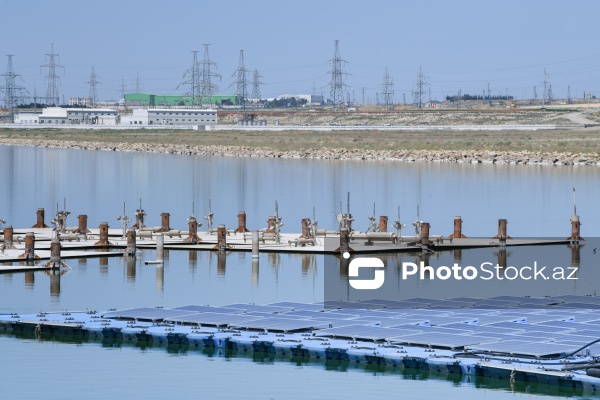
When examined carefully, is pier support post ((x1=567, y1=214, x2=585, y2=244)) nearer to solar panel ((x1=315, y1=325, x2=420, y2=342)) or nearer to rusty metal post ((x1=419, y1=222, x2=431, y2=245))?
rusty metal post ((x1=419, y1=222, x2=431, y2=245))

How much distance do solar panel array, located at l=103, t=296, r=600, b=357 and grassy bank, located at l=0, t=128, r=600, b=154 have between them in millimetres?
98935

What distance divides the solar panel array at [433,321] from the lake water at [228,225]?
1501 mm

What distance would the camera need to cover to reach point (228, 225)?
61250 mm

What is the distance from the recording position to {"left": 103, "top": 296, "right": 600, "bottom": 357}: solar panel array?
28.8 meters

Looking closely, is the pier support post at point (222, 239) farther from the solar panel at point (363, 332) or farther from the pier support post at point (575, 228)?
the solar panel at point (363, 332)

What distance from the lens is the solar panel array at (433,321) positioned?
2877 cm

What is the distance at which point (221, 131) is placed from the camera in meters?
195

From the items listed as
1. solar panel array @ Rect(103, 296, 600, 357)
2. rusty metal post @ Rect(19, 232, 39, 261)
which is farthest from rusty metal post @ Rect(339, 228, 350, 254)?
solar panel array @ Rect(103, 296, 600, 357)

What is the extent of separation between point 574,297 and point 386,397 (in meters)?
11.5

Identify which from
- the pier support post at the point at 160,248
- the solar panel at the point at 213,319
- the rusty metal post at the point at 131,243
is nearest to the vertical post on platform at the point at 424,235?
the pier support post at the point at 160,248

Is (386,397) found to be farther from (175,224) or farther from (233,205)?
(233,205)

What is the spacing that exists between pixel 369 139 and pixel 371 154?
80.4ft

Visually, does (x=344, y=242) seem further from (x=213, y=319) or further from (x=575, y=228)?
(x=213, y=319)

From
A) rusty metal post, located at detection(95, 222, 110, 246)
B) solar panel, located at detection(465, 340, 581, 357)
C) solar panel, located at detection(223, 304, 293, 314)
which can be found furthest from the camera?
rusty metal post, located at detection(95, 222, 110, 246)
